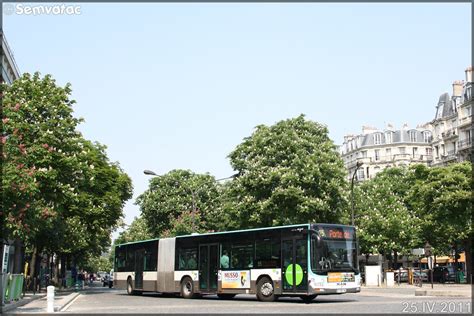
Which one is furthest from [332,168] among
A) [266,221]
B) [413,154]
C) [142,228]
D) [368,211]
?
[413,154]

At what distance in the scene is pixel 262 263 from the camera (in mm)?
26781

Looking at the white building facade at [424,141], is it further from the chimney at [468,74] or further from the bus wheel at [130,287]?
the bus wheel at [130,287]

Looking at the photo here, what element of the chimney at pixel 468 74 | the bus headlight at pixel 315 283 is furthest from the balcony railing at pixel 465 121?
the bus headlight at pixel 315 283

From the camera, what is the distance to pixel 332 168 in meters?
46.3

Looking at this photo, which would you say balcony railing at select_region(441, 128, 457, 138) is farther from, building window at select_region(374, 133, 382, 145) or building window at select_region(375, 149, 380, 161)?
building window at select_region(374, 133, 382, 145)

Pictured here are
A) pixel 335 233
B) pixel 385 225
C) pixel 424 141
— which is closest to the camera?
pixel 335 233

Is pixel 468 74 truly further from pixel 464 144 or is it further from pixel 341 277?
pixel 341 277

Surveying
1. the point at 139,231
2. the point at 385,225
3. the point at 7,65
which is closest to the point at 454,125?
the point at 385,225

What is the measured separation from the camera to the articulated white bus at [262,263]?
24.8m

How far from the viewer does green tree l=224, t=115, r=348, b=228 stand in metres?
45.0

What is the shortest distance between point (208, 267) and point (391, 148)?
8917 centimetres

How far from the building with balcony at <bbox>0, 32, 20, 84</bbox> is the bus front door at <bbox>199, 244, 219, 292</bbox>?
23.9 metres

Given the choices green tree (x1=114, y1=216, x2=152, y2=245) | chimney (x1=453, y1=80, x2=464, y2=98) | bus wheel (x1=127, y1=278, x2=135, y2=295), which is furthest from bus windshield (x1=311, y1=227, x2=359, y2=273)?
chimney (x1=453, y1=80, x2=464, y2=98)

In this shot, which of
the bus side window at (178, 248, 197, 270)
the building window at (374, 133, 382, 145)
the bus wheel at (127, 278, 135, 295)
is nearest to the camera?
the bus side window at (178, 248, 197, 270)
